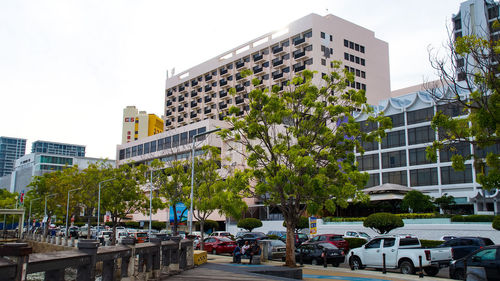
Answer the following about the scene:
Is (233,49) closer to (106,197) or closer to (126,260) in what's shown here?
(106,197)

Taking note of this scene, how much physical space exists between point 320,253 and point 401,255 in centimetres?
607

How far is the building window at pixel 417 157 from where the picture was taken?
176 feet

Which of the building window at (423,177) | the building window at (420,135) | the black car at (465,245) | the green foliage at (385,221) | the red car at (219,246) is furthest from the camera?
the building window at (423,177)

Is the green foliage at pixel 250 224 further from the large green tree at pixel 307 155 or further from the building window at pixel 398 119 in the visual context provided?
the large green tree at pixel 307 155

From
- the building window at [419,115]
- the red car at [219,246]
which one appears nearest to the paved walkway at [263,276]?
the red car at [219,246]

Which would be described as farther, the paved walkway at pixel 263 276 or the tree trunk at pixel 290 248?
the tree trunk at pixel 290 248

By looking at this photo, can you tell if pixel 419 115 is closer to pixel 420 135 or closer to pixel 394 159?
pixel 420 135

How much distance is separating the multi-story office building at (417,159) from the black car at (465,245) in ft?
91.3

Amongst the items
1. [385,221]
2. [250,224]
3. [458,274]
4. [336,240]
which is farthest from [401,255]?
[250,224]

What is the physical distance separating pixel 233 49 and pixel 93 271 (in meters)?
84.1

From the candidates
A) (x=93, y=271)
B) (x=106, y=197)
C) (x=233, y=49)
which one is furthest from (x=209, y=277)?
(x=233, y=49)

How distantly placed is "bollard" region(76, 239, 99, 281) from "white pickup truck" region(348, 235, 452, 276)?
47.9 ft

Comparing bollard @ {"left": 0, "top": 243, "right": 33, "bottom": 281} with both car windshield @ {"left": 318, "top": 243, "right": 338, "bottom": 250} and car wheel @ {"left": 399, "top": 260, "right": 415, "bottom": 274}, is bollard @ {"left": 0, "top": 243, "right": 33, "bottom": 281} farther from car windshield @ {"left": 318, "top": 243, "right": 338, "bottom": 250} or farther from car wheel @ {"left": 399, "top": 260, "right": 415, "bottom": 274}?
car windshield @ {"left": 318, "top": 243, "right": 338, "bottom": 250}

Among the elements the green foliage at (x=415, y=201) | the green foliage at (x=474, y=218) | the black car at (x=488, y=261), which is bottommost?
the black car at (x=488, y=261)
